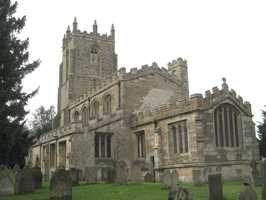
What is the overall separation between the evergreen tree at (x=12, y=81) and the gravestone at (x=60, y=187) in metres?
5.69

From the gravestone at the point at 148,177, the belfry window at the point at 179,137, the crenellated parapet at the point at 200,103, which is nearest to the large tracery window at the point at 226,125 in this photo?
the crenellated parapet at the point at 200,103

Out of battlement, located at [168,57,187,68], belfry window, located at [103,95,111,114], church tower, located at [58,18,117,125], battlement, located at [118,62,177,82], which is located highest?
church tower, located at [58,18,117,125]

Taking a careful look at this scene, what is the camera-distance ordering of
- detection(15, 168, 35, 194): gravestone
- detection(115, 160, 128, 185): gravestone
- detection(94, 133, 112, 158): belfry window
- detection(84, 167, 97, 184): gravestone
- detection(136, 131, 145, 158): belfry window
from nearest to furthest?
detection(15, 168, 35, 194): gravestone
detection(115, 160, 128, 185): gravestone
detection(84, 167, 97, 184): gravestone
detection(136, 131, 145, 158): belfry window
detection(94, 133, 112, 158): belfry window

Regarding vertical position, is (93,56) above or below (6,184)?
above

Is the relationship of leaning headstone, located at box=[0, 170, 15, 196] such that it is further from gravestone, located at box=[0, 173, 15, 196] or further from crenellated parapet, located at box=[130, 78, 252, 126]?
crenellated parapet, located at box=[130, 78, 252, 126]

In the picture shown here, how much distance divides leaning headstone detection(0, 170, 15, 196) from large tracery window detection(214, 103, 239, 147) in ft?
44.3

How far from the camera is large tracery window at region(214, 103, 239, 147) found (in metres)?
26.9

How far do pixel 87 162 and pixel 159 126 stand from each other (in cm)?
664

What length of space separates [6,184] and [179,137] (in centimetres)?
1263

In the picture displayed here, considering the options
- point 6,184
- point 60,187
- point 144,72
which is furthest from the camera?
point 144,72

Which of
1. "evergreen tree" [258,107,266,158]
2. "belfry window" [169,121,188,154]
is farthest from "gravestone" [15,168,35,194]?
"evergreen tree" [258,107,266,158]

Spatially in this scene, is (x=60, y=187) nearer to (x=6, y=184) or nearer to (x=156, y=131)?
(x=6, y=184)

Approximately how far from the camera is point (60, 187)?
49.0 ft

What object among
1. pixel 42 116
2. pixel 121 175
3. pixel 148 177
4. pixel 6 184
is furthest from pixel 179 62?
pixel 42 116
